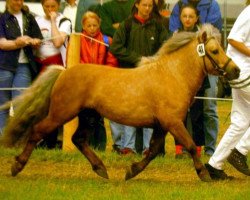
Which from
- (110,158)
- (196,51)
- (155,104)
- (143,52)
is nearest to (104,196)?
(155,104)

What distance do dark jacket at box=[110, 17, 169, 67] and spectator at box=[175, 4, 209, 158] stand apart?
35cm

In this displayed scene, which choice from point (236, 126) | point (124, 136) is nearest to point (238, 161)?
point (236, 126)

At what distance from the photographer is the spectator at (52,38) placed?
46.6 feet

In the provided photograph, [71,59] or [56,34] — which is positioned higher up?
[56,34]

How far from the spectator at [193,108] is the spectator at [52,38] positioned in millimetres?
1890

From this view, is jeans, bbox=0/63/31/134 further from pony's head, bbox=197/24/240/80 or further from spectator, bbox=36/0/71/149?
pony's head, bbox=197/24/240/80

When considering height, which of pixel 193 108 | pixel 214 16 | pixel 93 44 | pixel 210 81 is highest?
pixel 214 16

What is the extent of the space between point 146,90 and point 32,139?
1540 millimetres

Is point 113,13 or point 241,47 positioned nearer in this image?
point 241,47

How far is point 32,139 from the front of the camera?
11.5 m

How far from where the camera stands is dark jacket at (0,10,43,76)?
13977 millimetres

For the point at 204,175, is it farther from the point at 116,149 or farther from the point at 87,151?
the point at 116,149

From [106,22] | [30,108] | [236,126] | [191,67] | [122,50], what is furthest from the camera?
[106,22]

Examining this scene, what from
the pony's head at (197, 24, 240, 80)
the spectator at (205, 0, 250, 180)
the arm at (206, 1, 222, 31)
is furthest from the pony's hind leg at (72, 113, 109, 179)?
the arm at (206, 1, 222, 31)
